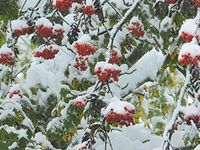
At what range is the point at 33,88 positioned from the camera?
14.6ft

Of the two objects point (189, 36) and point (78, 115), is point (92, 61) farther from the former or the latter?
point (189, 36)

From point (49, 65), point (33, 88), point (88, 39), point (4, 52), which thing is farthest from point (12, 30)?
point (49, 65)

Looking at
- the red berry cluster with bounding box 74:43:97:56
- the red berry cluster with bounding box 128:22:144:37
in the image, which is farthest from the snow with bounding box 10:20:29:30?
the red berry cluster with bounding box 128:22:144:37

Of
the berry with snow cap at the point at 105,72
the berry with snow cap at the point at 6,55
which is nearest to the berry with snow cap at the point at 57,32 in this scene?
the berry with snow cap at the point at 6,55

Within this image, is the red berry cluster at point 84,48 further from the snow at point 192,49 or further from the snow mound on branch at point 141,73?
the snow mound on branch at point 141,73

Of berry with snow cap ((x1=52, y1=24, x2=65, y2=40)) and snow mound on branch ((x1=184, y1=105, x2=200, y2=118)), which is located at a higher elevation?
berry with snow cap ((x1=52, y1=24, x2=65, y2=40))

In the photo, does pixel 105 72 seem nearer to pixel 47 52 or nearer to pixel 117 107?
pixel 117 107

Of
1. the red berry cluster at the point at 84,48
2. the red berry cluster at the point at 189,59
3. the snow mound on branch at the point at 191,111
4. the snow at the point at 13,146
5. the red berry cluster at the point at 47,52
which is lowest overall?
the snow mound on branch at the point at 191,111

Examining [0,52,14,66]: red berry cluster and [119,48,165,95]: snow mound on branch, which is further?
[119,48,165,95]: snow mound on branch

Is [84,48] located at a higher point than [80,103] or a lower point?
higher

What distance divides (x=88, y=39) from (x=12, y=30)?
0.68 meters

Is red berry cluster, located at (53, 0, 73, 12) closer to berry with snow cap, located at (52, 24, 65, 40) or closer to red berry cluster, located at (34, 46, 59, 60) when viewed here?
berry with snow cap, located at (52, 24, 65, 40)

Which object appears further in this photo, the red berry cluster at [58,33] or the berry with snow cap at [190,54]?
the red berry cluster at [58,33]

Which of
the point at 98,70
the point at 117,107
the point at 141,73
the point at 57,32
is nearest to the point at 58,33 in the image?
the point at 57,32
